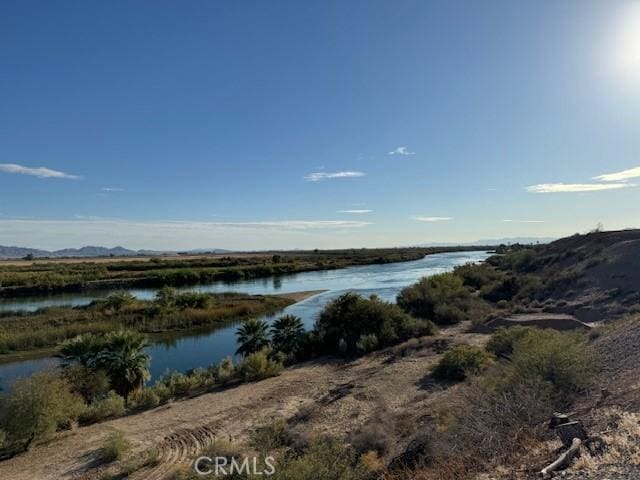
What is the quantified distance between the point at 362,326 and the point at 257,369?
7.87m

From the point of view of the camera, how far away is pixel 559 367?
11.5 metres

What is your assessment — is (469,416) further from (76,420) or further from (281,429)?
(76,420)

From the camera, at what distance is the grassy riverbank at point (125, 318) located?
97.9 ft

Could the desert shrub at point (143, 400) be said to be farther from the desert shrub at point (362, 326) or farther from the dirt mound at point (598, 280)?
the dirt mound at point (598, 280)

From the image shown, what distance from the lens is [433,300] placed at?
112 feet

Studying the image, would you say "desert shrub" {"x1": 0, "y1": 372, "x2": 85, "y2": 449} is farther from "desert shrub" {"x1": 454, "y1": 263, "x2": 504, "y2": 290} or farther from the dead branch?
"desert shrub" {"x1": 454, "y1": 263, "x2": 504, "y2": 290}

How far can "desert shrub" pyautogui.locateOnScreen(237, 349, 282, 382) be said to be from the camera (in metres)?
20.1

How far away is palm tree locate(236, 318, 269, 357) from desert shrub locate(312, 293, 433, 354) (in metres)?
2.88

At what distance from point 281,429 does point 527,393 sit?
6614 millimetres

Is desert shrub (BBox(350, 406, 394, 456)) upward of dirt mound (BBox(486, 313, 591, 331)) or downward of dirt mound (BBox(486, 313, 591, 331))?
downward

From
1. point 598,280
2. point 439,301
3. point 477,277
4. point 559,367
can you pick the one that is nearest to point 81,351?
point 559,367

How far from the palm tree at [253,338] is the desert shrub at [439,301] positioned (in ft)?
38.4

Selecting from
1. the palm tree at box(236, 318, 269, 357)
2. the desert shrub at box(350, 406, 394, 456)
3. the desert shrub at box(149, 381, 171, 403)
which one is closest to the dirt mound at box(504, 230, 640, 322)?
the palm tree at box(236, 318, 269, 357)

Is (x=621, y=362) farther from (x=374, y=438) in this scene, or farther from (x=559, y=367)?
(x=374, y=438)
